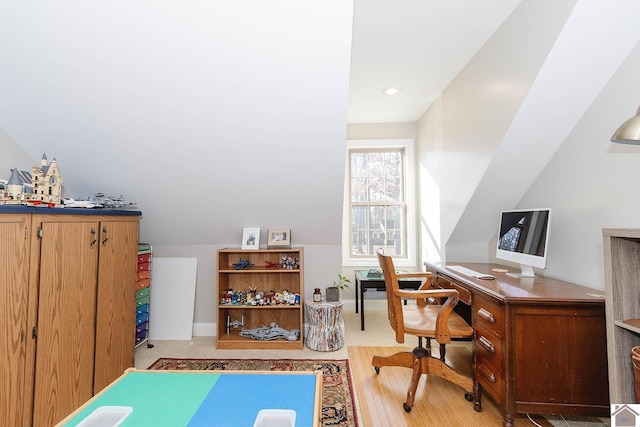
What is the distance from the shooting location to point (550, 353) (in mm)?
1523

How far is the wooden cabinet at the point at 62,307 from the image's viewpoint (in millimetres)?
1409

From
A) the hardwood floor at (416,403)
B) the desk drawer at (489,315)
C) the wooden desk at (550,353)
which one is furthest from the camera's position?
the hardwood floor at (416,403)

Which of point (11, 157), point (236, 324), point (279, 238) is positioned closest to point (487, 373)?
point (279, 238)

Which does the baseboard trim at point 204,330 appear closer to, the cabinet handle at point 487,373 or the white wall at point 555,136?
the cabinet handle at point 487,373

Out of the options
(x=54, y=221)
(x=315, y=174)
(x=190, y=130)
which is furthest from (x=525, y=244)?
(x=54, y=221)

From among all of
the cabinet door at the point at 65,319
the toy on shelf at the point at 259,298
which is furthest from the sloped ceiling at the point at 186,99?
the toy on shelf at the point at 259,298

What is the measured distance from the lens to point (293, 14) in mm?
1466

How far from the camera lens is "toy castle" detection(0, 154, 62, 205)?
166 cm

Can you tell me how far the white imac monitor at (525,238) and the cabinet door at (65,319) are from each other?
288cm

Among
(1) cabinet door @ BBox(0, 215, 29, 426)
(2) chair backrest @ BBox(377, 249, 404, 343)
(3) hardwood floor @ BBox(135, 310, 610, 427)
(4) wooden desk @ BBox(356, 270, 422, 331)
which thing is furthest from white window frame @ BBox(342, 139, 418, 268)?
(1) cabinet door @ BBox(0, 215, 29, 426)

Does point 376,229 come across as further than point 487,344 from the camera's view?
Yes

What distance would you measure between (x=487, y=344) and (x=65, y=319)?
8.02 feet

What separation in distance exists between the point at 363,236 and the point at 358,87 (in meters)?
1.92

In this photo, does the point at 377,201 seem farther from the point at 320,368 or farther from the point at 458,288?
the point at 320,368
